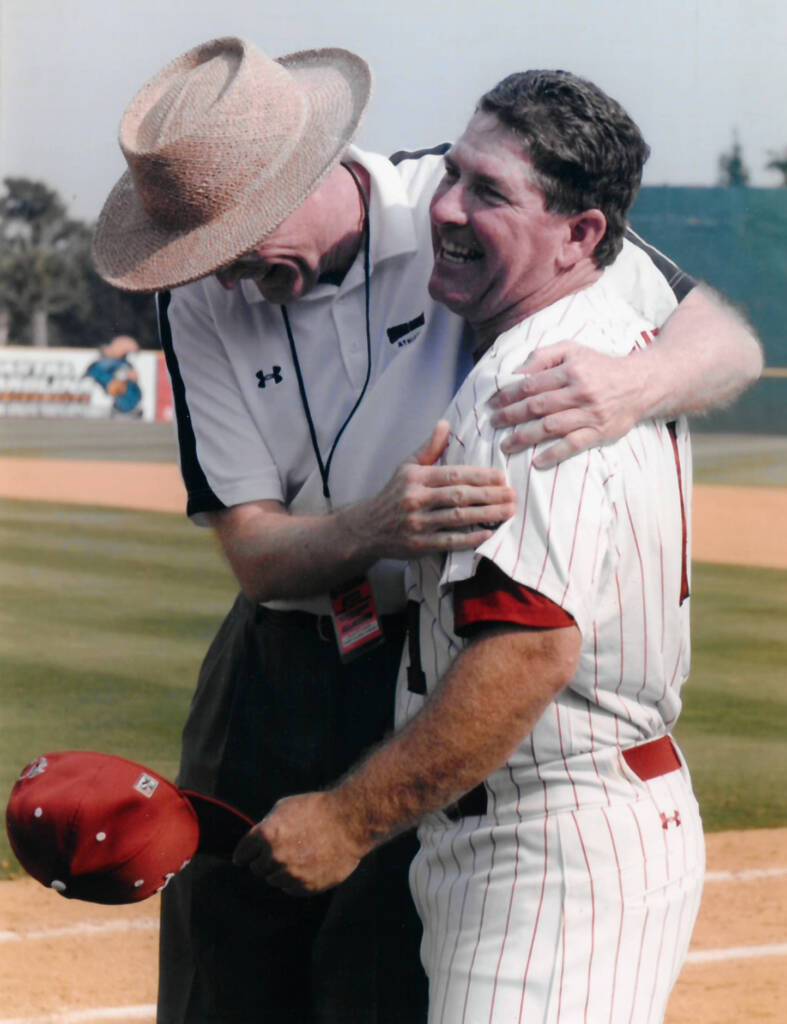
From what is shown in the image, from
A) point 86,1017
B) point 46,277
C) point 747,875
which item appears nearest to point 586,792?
point 86,1017

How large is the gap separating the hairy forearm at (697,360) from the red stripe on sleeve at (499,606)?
283mm

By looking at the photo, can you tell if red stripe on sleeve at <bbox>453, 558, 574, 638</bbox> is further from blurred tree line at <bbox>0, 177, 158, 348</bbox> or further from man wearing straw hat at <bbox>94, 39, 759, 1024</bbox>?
blurred tree line at <bbox>0, 177, 158, 348</bbox>

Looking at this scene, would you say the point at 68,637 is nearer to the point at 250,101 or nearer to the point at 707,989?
the point at 707,989

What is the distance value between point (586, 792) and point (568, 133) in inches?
30.3

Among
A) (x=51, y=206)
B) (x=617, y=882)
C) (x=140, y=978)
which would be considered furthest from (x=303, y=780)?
(x=51, y=206)

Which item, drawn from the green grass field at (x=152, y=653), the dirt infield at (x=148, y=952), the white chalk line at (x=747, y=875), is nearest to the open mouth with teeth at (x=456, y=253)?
the dirt infield at (x=148, y=952)

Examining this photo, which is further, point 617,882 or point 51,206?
point 51,206

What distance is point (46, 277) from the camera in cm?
3094

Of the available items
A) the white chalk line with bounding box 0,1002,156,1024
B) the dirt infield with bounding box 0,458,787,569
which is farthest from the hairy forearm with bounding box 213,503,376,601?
the dirt infield with bounding box 0,458,787,569

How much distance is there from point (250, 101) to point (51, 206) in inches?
1214

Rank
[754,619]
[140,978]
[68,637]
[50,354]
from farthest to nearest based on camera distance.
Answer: [50,354], [754,619], [68,637], [140,978]

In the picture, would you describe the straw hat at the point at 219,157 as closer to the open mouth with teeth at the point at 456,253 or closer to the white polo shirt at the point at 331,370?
the white polo shirt at the point at 331,370

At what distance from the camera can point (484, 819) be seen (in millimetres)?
1719

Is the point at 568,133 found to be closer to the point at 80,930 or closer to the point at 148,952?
the point at 148,952
